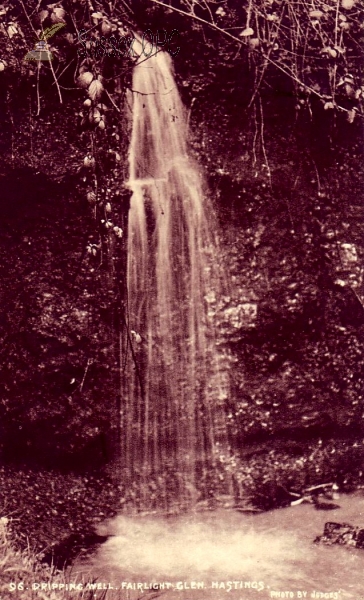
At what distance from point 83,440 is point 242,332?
0.63 metres

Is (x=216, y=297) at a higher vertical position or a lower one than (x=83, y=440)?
higher

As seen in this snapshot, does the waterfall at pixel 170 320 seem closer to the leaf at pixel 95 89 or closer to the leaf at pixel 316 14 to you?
the leaf at pixel 95 89

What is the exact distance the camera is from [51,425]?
7.25ft

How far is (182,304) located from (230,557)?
823mm

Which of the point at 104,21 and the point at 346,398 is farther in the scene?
the point at 346,398

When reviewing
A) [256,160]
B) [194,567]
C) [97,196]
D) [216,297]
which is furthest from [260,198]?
[194,567]

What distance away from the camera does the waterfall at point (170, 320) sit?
2195mm

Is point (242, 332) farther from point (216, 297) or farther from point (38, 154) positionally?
point (38, 154)
